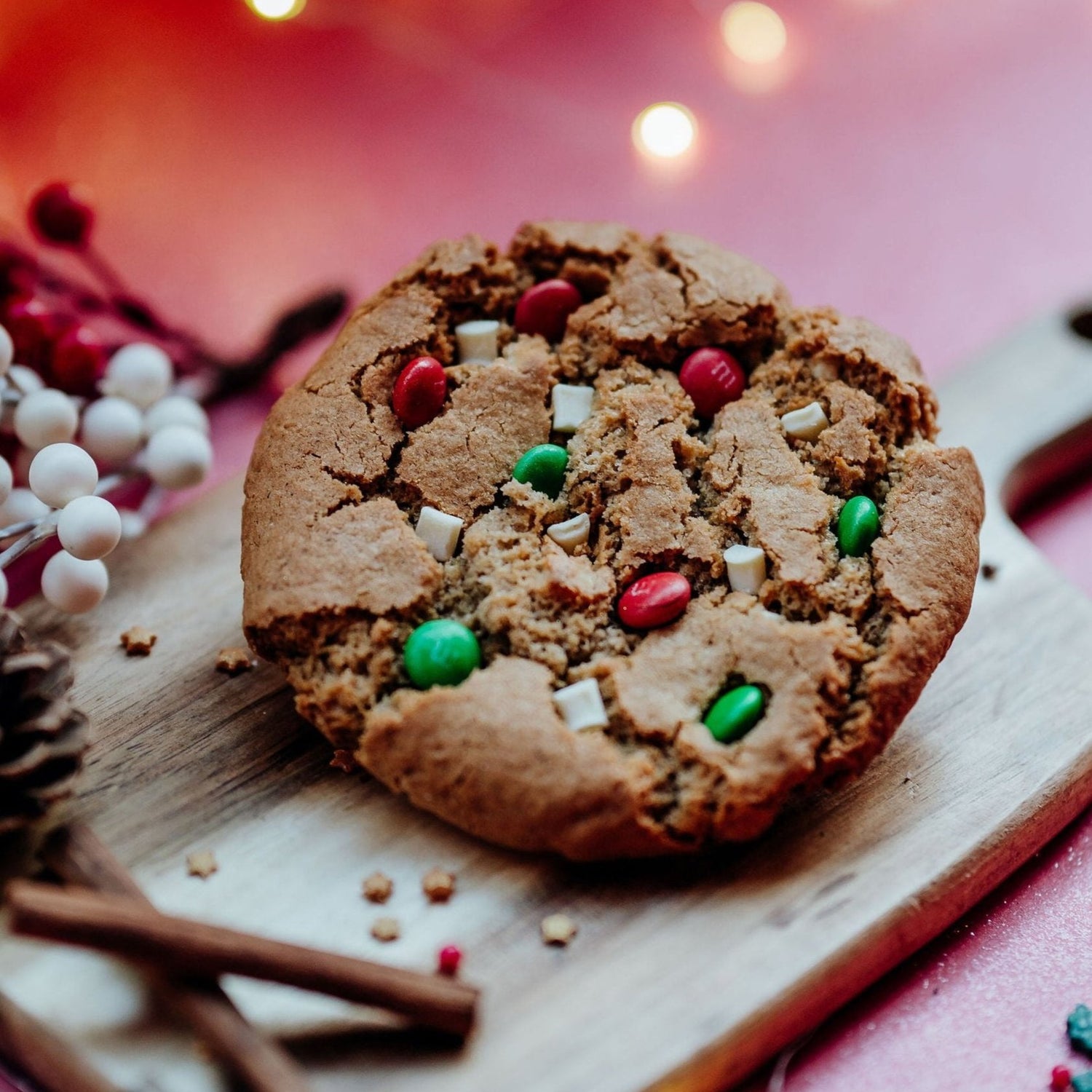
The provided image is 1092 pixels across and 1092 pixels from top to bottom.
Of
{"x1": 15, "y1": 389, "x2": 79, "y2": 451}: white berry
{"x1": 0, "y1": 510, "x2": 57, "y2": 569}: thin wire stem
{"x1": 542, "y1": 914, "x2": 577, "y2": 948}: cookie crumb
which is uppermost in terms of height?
{"x1": 542, "y1": 914, "x2": 577, "y2": 948}: cookie crumb

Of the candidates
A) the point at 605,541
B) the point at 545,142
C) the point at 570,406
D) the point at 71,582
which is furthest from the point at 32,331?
the point at 545,142

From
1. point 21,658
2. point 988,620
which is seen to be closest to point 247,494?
point 21,658

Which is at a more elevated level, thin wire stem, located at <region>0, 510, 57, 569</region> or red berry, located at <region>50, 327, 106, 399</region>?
red berry, located at <region>50, 327, 106, 399</region>

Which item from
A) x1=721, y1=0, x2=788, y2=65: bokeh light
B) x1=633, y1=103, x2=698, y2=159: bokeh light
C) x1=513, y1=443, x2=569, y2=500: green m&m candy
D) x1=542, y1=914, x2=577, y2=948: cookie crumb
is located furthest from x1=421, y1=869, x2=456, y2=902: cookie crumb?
x1=721, y1=0, x2=788, y2=65: bokeh light

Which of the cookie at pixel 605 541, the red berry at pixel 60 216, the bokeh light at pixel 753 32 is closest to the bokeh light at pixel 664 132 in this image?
the bokeh light at pixel 753 32

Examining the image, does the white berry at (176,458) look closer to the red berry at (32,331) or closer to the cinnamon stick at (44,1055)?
the red berry at (32,331)

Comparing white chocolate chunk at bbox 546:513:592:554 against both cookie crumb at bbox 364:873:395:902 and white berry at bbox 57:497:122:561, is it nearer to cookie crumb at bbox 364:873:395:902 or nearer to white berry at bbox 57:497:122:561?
cookie crumb at bbox 364:873:395:902
